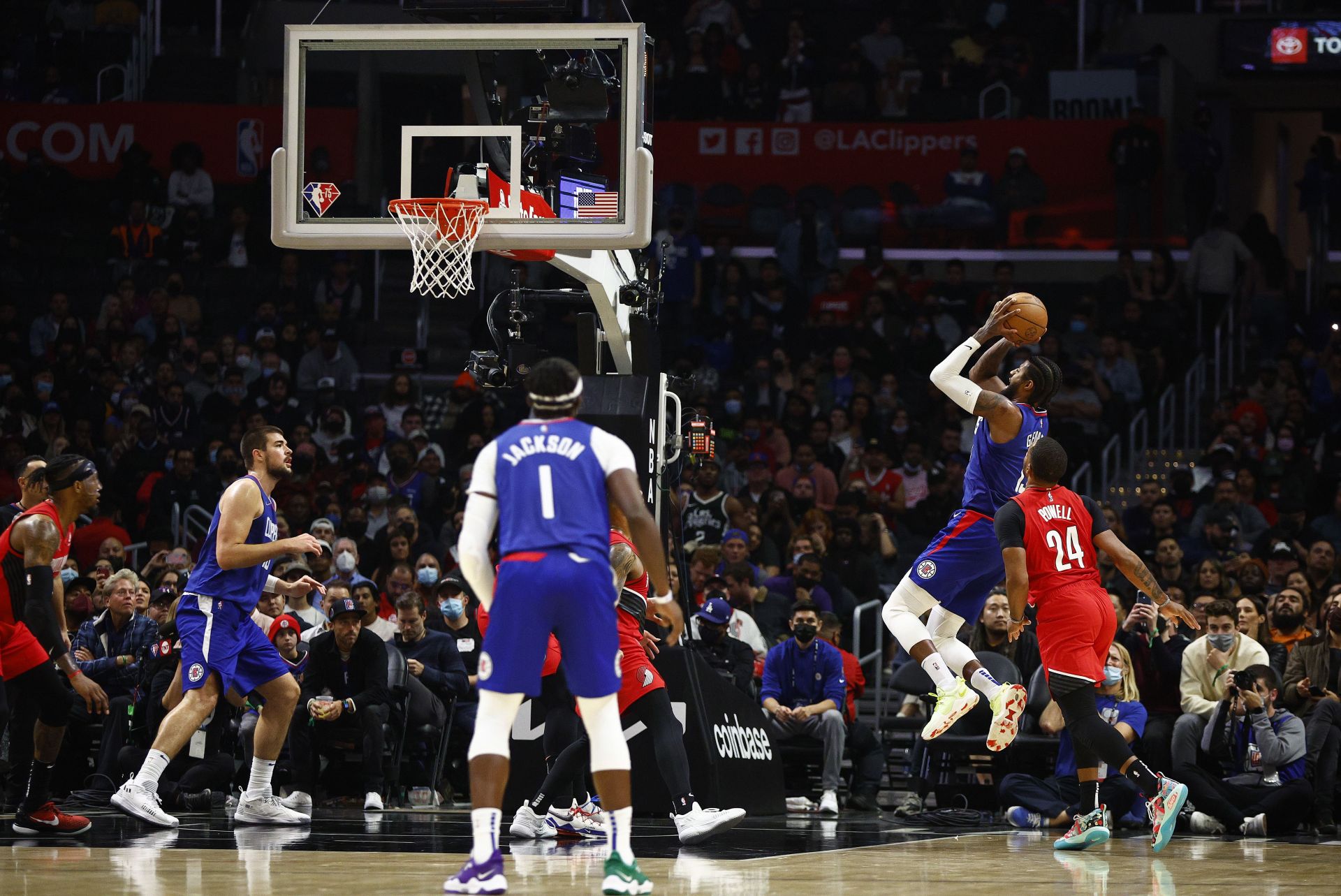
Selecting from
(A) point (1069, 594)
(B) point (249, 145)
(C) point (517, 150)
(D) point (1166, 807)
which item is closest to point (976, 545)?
(A) point (1069, 594)

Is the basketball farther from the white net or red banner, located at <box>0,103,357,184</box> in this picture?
red banner, located at <box>0,103,357,184</box>

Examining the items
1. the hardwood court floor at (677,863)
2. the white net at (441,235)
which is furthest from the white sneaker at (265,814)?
the white net at (441,235)

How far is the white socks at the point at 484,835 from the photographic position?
22.2ft

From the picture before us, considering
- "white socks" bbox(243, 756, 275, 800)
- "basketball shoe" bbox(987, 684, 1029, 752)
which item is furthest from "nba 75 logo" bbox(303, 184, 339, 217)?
"basketball shoe" bbox(987, 684, 1029, 752)

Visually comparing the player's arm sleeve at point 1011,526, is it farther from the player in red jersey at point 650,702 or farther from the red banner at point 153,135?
the red banner at point 153,135

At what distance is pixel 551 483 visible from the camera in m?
6.94

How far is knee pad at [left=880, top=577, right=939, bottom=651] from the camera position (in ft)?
33.4

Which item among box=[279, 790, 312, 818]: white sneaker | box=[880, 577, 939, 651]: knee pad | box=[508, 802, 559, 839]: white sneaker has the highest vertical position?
box=[880, 577, 939, 651]: knee pad

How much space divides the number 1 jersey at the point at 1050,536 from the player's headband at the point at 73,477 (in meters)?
5.11

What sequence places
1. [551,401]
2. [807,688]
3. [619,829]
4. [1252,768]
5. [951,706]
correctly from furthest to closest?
[807,688] < [1252,768] < [951,706] < [551,401] < [619,829]

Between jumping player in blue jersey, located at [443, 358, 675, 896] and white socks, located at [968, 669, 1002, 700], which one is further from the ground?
jumping player in blue jersey, located at [443, 358, 675, 896]

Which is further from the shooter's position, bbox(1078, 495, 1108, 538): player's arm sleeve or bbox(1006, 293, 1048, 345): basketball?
bbox(1078, 495, 1108, 538): player's arm sleeve

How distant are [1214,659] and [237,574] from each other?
22.0 ft

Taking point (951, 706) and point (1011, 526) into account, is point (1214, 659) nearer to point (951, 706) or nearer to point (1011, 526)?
point (951, 706)
